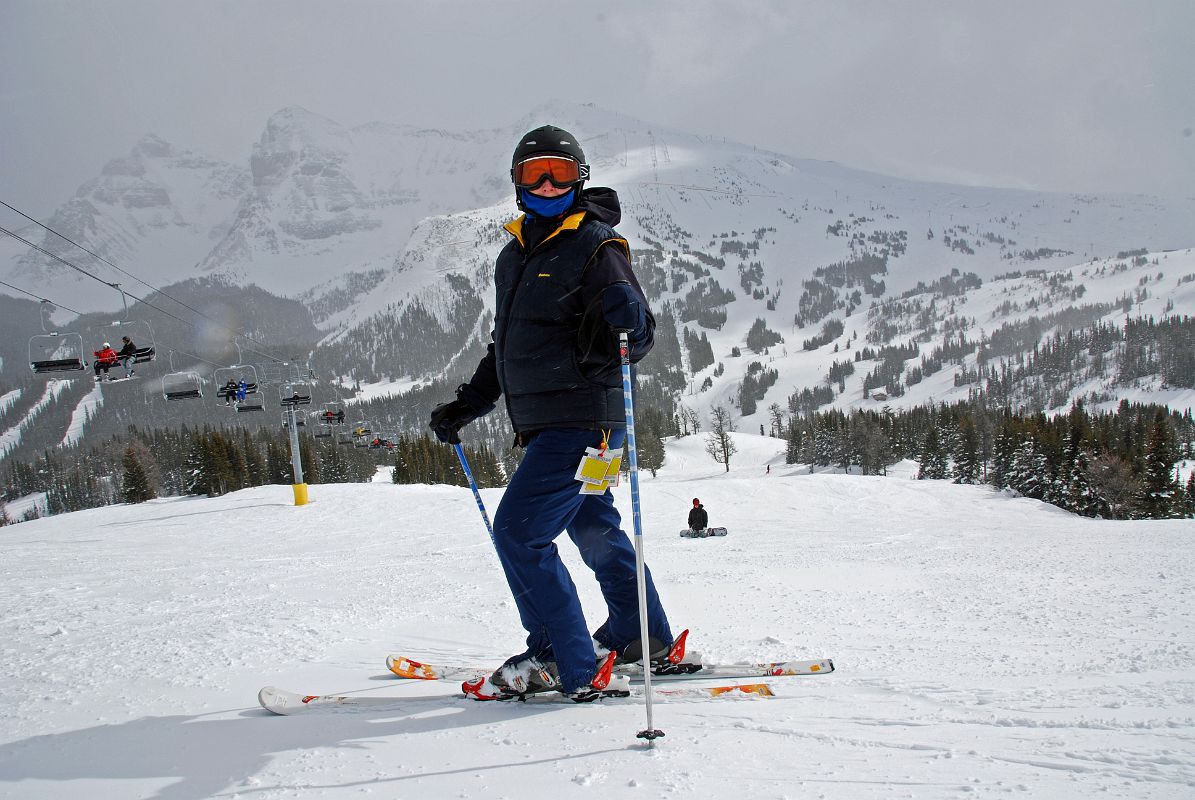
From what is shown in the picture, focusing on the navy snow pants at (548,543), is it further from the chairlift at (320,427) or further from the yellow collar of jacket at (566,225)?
the chairlift at (320,427)

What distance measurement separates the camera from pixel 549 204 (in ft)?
10.7

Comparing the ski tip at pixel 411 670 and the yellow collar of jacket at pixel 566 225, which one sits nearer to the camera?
the yellow collar of jacket at pixel 566 225

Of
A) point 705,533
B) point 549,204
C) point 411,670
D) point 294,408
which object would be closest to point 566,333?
point 549,204

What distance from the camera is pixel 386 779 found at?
7.20 ft

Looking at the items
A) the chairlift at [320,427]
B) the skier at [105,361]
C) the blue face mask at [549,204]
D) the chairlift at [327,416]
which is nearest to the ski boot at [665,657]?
the blue face mask at [549,204]

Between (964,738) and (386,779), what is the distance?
1966mm

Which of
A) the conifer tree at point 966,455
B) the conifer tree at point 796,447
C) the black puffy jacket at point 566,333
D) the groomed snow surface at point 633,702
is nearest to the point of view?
the groomed snow surface at point 633,702

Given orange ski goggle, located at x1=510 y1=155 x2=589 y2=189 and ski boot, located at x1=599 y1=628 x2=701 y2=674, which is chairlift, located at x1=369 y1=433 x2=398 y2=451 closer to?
ski boot, located at x1=599 y1=628 x2=701 y2=674

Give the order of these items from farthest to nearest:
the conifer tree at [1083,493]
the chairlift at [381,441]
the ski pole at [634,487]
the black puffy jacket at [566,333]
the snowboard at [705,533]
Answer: the conifer tree at [1083,493] → the chairlift at [381,441] → the snowboard at [705,533] → the black puffy jacket at [566,333] → the ski pole at [634,487]

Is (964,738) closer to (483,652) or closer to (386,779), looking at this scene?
(386,779)

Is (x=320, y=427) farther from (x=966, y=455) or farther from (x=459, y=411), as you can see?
(x=966, y=455)

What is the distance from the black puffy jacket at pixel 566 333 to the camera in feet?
9.79

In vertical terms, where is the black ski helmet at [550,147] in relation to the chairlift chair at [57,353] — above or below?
below

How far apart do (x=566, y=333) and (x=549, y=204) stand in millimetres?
689
